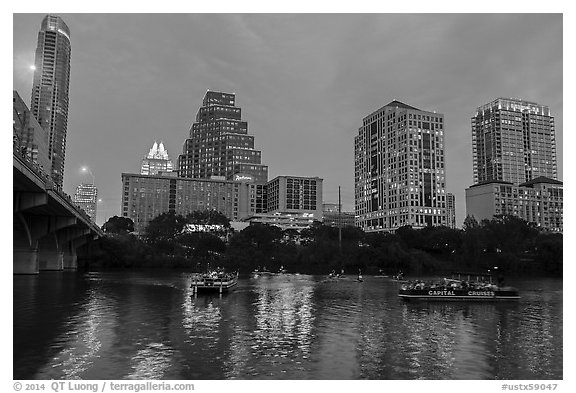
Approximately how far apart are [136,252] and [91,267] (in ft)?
47.5

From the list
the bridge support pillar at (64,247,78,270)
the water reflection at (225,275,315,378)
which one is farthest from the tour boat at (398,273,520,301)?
the bridge support pillar at (64,247,78,270)

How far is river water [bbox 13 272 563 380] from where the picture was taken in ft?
79.2

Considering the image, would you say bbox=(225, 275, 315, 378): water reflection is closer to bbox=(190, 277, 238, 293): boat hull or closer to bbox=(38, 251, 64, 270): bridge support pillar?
bbox=(190, 277, 238, 293): boat hull

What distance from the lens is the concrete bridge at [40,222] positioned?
193 feet

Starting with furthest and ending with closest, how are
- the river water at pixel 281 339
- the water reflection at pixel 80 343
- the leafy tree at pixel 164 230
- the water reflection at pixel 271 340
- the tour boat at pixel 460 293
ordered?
the leafy tree at pixel 164 230, the tour boat at pixel 460 293, the water reflection at pixel 271 340, the river water at pixel 281 339, the water reflection at pixel 80 343

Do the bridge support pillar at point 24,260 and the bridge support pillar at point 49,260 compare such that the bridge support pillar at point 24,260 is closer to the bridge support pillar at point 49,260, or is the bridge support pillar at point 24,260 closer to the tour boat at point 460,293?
the bridge support pillar at point 49,260

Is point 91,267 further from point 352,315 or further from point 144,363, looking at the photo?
point 144,363

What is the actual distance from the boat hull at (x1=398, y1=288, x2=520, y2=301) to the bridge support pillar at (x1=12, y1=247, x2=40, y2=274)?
68216 millimetres

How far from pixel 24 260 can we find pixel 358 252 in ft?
304

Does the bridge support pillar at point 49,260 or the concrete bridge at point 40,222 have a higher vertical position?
the concrete bridge at point 40,222

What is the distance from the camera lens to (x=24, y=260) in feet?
291

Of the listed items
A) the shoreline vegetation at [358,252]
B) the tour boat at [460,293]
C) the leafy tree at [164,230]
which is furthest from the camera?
the leafy tree at [164,230]

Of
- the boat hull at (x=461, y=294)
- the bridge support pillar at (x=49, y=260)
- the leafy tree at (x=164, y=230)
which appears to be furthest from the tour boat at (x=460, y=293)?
the leafy tree at (x=164, y=230)

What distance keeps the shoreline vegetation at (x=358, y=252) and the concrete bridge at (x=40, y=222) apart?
21.4m
